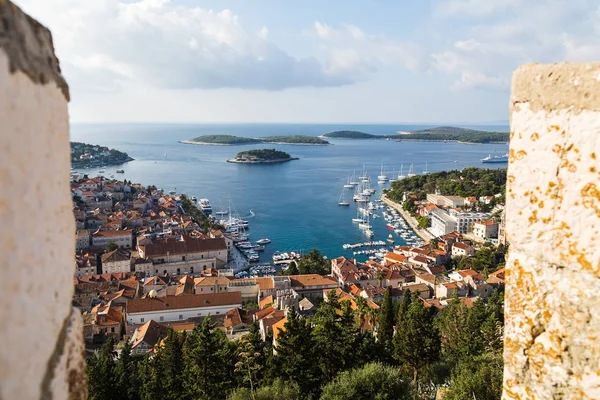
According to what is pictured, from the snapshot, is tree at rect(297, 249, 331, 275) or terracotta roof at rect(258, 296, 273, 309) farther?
tree at rect(297, 249, 331, 275)

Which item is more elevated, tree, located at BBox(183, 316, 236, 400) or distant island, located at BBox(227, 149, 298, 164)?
distant island, located at BBox(227, 149, 298, 164)

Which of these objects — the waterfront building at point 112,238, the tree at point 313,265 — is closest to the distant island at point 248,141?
the waterfront building at point 112,238

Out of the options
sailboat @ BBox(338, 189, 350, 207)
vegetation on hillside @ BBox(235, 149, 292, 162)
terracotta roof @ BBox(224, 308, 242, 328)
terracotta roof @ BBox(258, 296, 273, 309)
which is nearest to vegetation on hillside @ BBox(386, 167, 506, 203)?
sailboat @ BBox(338, 189, 350, 207)

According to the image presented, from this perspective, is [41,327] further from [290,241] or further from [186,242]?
[290,241]

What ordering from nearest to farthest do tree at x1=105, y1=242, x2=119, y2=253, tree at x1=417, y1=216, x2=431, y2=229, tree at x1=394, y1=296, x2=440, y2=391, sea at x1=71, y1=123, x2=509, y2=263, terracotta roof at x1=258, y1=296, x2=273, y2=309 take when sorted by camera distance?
tree at x1=394, y1=296, x2=440, y2=391, terracotta roof at x1=258, y1=296, x2=273, y2=309, tree at x1=105, y1=242, x2=119, y2=253, sea at x1=71, y1=123, x2=509, y2=263, tree at x1=417, y1=216, x2=431, y2=229

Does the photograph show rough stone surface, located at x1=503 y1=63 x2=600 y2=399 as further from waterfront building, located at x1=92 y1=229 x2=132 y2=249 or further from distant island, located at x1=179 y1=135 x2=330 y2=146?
distant island, located at x1=179 y1=135 x2=330 y2=146

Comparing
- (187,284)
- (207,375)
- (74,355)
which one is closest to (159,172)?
(187,284)
